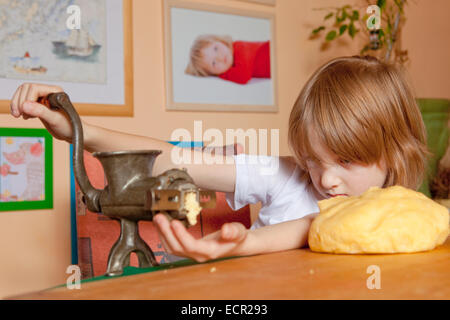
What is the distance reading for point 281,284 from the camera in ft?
1.59

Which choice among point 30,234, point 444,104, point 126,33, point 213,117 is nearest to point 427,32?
point 444,104

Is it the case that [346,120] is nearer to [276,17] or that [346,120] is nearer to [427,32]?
[276,17]

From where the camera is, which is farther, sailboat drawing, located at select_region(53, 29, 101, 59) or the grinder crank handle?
sailboat drawing, located at select_region(53, 29, 101, 59)

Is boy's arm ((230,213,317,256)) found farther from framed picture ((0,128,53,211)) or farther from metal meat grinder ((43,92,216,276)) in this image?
framed picture ((0,128,53,211))

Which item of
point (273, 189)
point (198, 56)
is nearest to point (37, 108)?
point (273, 189)

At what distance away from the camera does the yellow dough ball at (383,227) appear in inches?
25.4

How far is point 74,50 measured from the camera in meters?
1.83

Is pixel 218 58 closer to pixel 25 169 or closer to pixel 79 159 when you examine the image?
pixel 25 169

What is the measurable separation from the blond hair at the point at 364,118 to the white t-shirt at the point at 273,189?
5.7 inches

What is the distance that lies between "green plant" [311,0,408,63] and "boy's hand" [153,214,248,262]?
192 centimetres

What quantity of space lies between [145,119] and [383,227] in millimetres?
1444

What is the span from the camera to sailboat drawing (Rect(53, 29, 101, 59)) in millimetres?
1804

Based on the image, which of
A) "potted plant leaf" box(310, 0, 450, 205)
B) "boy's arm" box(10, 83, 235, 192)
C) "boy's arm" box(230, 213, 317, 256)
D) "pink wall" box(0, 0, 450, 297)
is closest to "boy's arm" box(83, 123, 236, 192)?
"boy's arm" box(10, 83, 235, 192)
